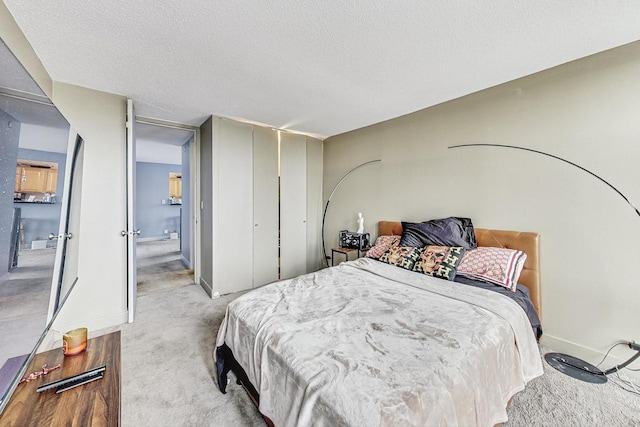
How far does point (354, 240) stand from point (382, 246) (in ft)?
2.29

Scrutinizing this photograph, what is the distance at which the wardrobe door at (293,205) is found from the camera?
417 centimetres

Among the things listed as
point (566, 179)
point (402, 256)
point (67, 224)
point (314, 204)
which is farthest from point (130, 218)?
point (566, 179)

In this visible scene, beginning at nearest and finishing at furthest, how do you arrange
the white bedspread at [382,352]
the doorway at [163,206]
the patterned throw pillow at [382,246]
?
1. the white bedspread at [382,352]
2. the patterned throw pillow at [382,246]
3. the doorway at [163,206]

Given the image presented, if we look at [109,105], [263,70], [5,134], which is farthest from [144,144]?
[5,134]

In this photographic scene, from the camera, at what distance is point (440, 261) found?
2.38 meters

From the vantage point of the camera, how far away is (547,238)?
7.52ft

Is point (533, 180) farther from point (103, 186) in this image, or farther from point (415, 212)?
point (103, 186)

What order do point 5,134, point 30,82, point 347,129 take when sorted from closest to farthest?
1. point 5,134
2. point 30,82
3. point 347,129

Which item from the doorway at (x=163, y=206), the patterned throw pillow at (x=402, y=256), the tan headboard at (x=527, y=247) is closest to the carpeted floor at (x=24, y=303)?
the doorway at (x=163, y=206)

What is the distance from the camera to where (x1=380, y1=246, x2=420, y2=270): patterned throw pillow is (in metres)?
2.58

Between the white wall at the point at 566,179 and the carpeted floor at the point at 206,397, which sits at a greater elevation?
the white wall at the point at 566,179

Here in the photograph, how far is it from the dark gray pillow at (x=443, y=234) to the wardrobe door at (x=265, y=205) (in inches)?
82.0

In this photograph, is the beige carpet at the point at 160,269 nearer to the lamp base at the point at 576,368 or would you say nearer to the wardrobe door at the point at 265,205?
the wardrobe door at the point at 265,205

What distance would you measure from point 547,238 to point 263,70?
9.81 ft
